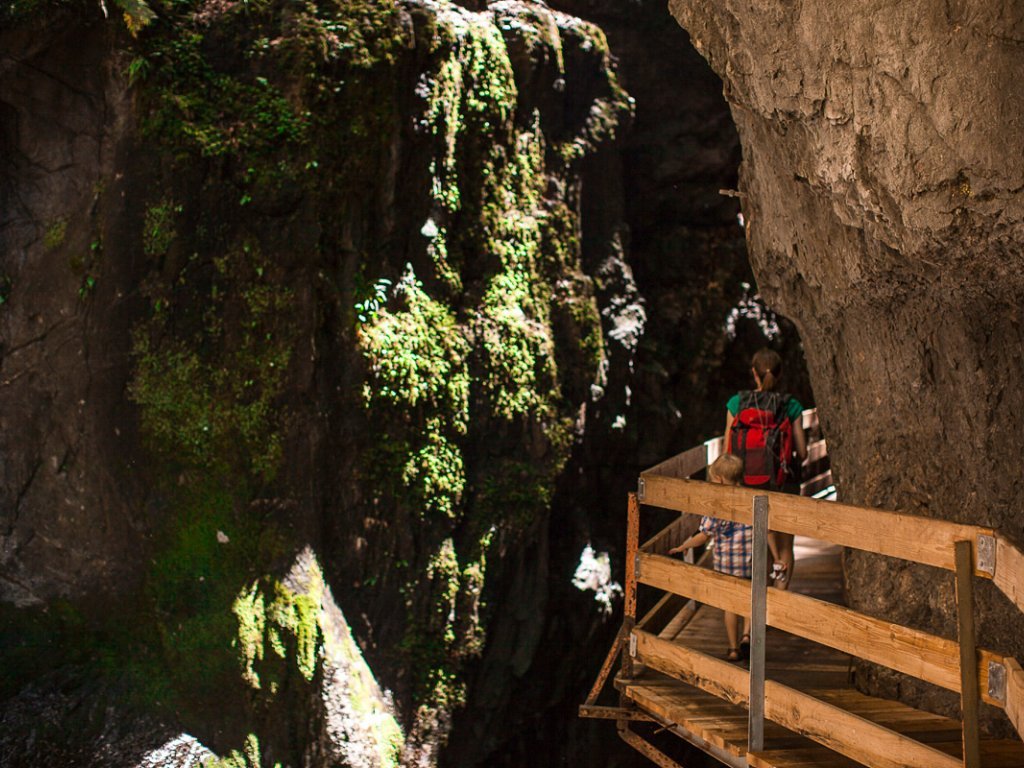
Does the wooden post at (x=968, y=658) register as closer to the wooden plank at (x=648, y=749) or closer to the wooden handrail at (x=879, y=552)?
the wooden handrail at (x=879, y=552)

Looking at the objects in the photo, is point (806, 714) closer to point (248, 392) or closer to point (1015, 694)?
point (1015, 694)

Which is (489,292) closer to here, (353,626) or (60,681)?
(353,626)

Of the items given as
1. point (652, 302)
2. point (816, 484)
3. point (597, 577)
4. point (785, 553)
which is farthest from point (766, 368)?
point (652, 302)

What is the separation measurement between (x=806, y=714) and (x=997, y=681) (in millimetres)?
1165

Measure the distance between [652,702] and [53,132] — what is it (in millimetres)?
7909

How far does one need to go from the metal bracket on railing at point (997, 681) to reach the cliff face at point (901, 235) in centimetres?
165

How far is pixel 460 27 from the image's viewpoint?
11.2m

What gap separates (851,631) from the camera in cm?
432

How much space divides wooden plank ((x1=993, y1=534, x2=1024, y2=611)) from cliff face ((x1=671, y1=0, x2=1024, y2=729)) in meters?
1.73

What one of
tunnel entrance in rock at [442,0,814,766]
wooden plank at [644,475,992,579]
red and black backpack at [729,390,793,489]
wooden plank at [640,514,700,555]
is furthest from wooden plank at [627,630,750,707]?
tunnel entrance in rock at [442,0,814,766]

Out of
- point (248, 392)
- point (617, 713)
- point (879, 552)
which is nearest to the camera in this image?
point (879, 552)

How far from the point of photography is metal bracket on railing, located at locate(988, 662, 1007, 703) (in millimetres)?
3623

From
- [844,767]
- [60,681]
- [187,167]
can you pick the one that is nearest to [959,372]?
[844,767]

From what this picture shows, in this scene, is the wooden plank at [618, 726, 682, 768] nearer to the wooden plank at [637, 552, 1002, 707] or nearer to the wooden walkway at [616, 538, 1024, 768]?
the wooden walkway at [616, 538, 1024, 768]
